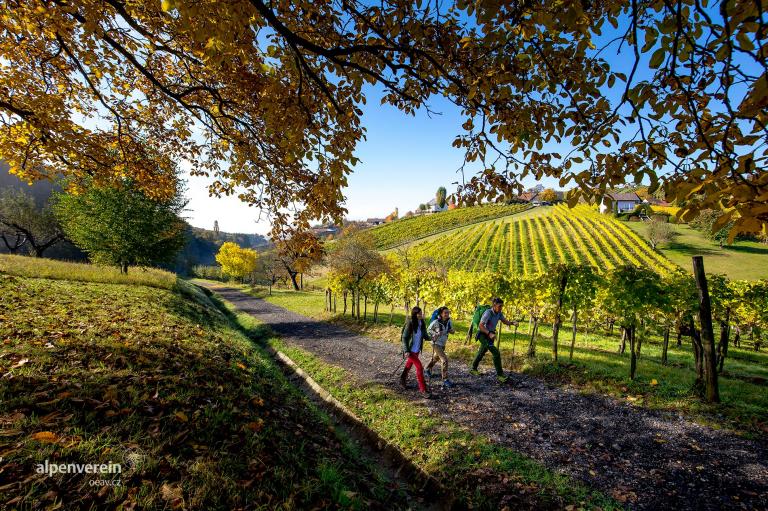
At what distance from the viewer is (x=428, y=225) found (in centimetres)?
8350

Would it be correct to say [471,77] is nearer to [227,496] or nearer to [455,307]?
[227,496]

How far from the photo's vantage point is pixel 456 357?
34.6 ft

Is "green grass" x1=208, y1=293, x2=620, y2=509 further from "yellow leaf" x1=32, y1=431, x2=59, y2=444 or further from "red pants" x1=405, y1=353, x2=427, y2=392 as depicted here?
"yellow leaf" x1=32, y1=431, x2=59, y2=444

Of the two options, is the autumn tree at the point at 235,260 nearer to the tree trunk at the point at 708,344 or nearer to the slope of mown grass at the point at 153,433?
the slope of mown grass at the point at 153,433

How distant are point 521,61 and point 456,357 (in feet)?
30.5

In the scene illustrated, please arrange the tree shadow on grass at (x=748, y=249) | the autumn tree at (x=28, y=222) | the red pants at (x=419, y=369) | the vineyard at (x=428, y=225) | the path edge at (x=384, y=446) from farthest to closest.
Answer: the vineyard at (x=428, y=225)
the tree shadow on grass at (x=748, y=249)
the autumn tree at (x=28, y=222)
the red pants at (x=419, y=369)
the path edge at (x=384, y=446)

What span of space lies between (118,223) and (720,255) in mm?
79372

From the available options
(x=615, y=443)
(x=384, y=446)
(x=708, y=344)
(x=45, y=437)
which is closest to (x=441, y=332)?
(x=384, y=446)

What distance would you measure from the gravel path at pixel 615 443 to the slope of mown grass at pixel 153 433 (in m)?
2.70

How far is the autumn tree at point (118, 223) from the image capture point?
17.7 metres

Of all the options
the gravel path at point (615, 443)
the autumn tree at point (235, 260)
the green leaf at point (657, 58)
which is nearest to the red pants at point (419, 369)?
the gravel path at point (615, 443)

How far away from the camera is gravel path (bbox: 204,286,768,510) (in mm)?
4078

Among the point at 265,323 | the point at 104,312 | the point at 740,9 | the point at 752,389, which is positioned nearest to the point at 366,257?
the point at 265,323

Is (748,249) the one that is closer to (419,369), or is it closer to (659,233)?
(659,233)
